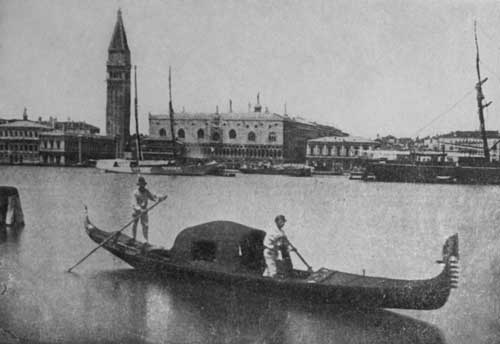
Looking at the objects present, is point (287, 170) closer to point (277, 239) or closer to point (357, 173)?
point (357, 173)

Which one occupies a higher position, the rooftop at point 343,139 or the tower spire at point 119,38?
the tower spire at point 119,38

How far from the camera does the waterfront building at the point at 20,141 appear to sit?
17.1ft

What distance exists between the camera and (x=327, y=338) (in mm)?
3617

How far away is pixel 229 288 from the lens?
14.0ft

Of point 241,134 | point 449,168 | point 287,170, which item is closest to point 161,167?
point 241,134

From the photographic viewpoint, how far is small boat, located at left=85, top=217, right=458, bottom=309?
3.56m

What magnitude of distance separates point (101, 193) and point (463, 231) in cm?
459

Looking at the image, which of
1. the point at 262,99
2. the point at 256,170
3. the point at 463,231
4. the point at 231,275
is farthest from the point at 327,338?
the point at 256,170

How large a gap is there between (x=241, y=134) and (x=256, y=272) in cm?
202

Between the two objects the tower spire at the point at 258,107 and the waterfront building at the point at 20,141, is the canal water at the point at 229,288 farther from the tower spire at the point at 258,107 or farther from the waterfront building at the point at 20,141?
the tower spire at the point at 258,107

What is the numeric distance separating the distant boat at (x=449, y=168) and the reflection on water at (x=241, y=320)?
1126 mm

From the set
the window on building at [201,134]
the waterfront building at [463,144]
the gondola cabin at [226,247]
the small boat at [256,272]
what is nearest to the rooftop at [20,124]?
the small boat at [256,272]

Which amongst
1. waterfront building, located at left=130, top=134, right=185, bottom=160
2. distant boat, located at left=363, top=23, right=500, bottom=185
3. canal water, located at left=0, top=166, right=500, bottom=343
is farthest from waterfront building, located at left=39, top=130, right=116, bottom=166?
distant boat, located at left=363, top=23, right=500, bottom=185

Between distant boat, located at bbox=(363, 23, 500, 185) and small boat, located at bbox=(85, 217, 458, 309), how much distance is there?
862 millimetres
